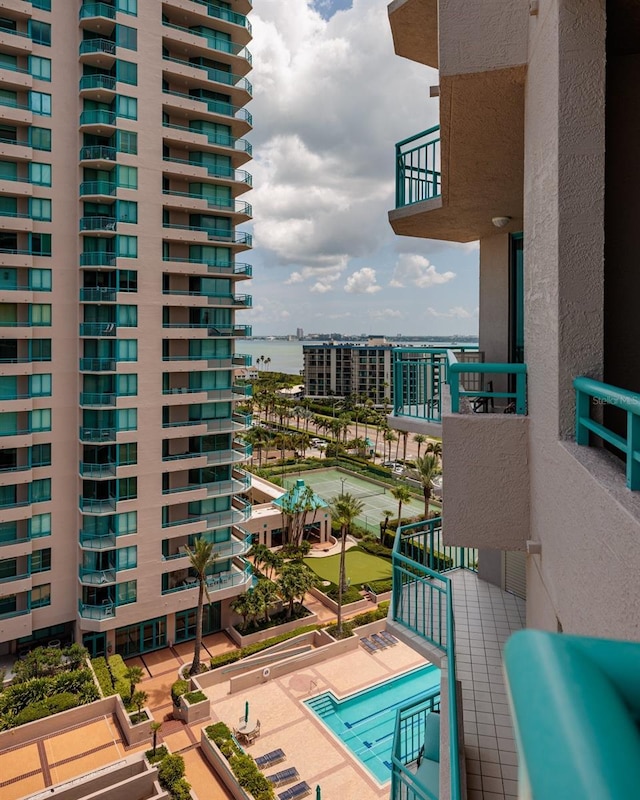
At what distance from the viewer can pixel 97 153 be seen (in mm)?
23188

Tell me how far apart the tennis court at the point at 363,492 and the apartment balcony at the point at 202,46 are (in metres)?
30.9

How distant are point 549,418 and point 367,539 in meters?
36.0

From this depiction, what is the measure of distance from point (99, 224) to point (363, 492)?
115 feet

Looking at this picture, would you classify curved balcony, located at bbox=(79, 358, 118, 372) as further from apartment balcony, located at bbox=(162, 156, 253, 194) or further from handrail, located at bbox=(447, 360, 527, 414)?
handrail, located at bbox=(447, 360, 527, 414)

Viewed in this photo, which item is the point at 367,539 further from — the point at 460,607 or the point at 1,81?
the point at 1,81

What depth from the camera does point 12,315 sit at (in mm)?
22688

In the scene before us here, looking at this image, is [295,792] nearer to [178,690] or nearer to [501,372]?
[178,690]

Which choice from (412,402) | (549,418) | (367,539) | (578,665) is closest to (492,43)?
(549,418)

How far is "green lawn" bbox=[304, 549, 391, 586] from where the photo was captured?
107 feet

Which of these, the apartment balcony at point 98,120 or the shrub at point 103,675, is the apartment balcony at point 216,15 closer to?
the apartment balcony at point 98,120

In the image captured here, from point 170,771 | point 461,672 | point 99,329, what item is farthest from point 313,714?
point 99,329

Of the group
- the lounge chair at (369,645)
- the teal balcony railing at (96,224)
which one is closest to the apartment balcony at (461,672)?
the lounge chair at (369,645)

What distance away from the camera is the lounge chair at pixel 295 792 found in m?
16.2

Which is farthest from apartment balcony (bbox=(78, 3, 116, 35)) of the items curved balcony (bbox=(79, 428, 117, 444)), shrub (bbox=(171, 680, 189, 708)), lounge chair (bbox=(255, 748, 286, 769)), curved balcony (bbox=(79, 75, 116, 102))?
lounge chair (bbox=(255, 748, 286, 769))
